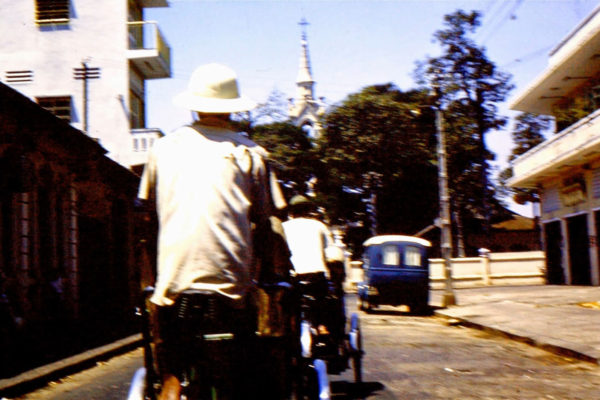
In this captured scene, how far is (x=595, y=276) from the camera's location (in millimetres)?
29219

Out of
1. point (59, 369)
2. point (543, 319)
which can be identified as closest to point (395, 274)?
point (543, 319)

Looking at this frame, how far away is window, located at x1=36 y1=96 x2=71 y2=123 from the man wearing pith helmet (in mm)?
25922

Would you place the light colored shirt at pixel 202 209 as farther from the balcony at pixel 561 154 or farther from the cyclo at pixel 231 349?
the balcony at pixel 561 154

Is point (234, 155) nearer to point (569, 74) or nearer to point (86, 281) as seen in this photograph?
point (86, 281)

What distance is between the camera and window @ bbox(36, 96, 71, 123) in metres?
28.5

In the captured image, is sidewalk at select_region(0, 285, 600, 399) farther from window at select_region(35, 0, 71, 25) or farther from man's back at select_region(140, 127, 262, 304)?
window at select_region(35, 0, 71, 25)

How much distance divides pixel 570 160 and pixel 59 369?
23115 mm

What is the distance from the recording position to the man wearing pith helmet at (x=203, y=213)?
10.8ft

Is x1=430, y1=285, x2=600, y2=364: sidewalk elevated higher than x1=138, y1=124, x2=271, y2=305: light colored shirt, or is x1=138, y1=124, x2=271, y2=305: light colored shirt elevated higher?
x1=138, y1=124, x2=271, y2=305: light colored shirt

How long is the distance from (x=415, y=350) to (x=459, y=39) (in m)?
40.6

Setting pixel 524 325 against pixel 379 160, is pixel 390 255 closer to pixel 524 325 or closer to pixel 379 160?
pixel 524 325

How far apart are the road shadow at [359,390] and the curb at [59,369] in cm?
310

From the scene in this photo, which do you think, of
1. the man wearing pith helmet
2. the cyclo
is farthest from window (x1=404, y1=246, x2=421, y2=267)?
the man wearing pith helmet

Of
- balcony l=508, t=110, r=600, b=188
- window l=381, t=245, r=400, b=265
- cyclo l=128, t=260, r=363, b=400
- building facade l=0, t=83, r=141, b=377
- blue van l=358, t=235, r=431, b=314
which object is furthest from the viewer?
balcony l=508, t=110, r=600, b=188
